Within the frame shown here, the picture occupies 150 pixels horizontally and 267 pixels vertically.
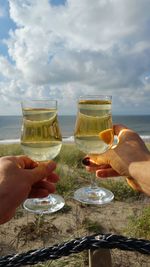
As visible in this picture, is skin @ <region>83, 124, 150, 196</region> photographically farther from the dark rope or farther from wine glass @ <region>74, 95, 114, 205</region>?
the dark rope

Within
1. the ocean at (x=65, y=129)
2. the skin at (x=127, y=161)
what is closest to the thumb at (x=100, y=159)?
the skin at (x=127, y=161)

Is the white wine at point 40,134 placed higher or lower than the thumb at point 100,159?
higher

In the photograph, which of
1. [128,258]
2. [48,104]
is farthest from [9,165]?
[128,258]

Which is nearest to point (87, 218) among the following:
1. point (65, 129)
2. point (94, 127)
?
point (94, 127)

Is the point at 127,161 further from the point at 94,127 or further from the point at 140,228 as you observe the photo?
the point at 140,228

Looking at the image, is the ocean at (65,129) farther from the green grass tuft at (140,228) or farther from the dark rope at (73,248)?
the dark rope at (73,248)

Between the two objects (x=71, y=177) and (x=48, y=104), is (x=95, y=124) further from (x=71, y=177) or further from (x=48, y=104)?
(x=71, y=177)
